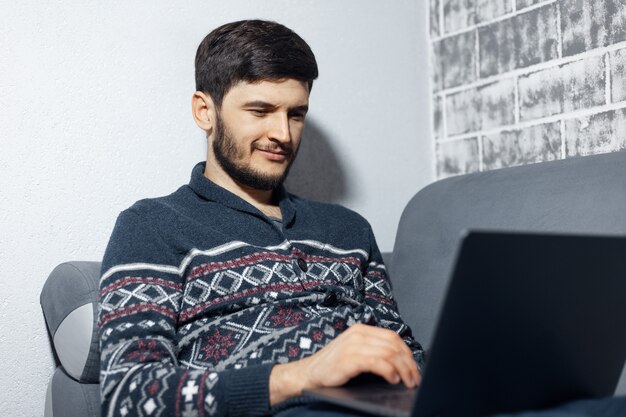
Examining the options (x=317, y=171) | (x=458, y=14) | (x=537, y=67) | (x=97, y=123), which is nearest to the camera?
(x=97, y=123)

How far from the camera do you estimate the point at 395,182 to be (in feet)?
6.24

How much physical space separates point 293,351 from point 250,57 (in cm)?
55

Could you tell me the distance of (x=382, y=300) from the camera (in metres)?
1.41

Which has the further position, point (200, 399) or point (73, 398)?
point (73, 398)

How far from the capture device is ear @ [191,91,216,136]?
1426mm

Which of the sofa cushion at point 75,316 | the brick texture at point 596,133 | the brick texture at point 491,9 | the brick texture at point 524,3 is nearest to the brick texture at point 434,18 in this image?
the brick texture at point 491,9

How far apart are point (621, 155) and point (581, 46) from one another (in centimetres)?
40

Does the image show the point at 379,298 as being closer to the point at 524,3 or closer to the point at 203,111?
the point at 203,111

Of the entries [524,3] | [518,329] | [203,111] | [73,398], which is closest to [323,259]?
[203,111]

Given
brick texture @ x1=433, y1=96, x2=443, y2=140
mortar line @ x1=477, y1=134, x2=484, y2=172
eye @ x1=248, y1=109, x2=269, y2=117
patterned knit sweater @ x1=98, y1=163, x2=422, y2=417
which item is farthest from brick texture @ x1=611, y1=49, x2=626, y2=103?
eye @ x1=248, y1=109, x2=269, y2=117

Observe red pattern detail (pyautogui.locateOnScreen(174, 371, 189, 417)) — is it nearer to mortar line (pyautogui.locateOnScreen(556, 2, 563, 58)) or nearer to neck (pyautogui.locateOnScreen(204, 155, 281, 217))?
neck (pyautogui.locateOnScreen(204, 155, 281, 217))

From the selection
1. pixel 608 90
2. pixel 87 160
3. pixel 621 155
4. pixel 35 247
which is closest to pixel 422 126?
pixel 608 90

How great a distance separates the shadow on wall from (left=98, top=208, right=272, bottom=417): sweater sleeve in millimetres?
594

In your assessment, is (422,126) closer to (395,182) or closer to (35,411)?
(395,182)
